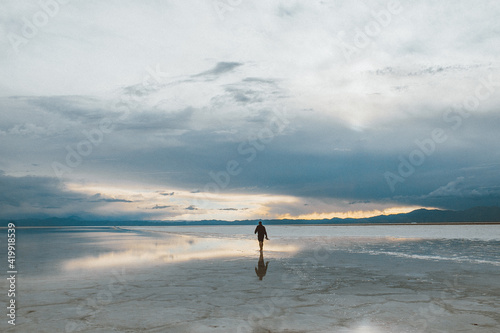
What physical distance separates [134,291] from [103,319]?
291cm

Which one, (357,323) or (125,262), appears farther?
(125,262)

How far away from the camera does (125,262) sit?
16969 millimetres

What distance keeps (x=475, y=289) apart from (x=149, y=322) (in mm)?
8714

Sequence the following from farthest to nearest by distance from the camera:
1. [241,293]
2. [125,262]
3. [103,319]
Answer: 1. [125,262]
2. [241,293]
3. [103,319]

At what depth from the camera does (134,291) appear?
33.1 feet

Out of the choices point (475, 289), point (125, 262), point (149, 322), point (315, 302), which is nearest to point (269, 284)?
point (315, 302)

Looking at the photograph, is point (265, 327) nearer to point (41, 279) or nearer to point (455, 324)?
point (455, 324)

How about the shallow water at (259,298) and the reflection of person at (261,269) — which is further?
the reflection of person at (261,269)

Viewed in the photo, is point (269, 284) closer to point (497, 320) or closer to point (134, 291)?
point (134, 291)

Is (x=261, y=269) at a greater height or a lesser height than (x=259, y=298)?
lesser

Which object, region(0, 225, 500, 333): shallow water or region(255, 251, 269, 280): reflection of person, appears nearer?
region(0, 225, 500, 333): shallow water

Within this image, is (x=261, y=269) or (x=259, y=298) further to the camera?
(x=261, y=269)

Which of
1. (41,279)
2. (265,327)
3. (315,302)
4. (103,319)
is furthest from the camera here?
(41,279)

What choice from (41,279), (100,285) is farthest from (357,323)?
(41,279)
